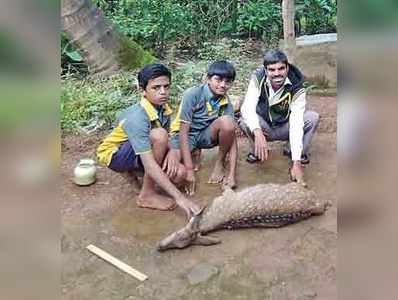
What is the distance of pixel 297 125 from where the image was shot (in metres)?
2.35

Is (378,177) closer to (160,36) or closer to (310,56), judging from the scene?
(310,56)

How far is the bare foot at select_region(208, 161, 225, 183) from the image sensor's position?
236 centimetres

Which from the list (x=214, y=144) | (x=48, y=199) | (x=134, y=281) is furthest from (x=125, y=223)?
(x=48, y=199)

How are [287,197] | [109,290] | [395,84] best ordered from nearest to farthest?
[395,84]
[109,290]
[287,197]

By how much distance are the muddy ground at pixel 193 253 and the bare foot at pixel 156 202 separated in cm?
3

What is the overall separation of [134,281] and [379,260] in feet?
3.94

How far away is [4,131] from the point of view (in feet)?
1.96

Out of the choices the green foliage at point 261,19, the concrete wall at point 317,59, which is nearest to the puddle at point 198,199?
the concrete wall at point 317,59

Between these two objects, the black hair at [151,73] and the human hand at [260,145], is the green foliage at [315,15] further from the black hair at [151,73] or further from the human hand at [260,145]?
the black hair at [151,73]

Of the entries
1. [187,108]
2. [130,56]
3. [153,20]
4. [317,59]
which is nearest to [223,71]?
[187,108]

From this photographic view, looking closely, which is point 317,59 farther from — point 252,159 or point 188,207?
point 188,207

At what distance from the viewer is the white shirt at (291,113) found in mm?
2318

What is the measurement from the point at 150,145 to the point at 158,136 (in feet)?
0.16

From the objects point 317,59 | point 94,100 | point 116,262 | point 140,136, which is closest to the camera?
point 116,262
